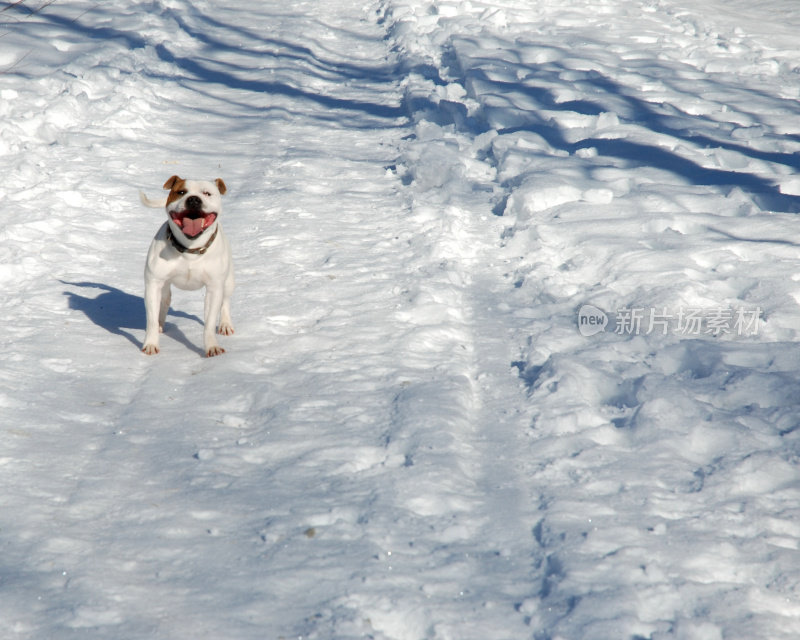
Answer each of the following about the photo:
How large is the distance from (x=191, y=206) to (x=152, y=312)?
66 centimetres

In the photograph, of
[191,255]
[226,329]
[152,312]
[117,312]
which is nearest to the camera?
[191,255]

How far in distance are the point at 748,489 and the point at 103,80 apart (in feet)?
26.3

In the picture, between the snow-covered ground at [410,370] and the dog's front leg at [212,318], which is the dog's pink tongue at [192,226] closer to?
the dog's front leg at [212,318]

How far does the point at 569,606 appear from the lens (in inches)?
91.5

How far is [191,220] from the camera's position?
3.64 meters

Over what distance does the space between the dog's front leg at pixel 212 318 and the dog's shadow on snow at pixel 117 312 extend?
0.11 meters

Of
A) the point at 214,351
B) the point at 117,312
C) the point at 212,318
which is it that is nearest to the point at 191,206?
the point at 212,318

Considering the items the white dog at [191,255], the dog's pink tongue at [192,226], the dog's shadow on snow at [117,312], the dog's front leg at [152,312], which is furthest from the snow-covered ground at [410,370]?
the dog's pink tongue at [192,226]

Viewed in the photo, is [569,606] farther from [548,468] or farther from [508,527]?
[548,468]

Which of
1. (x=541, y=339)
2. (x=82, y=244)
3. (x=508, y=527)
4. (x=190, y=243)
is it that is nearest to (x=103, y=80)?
(x=82, y=244)

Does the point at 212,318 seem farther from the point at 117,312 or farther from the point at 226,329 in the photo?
the point at 117,312

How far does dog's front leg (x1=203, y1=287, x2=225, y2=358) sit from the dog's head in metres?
0.38

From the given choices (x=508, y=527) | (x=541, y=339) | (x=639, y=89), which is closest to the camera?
(x=508, y=527)

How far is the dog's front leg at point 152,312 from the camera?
391 cm
